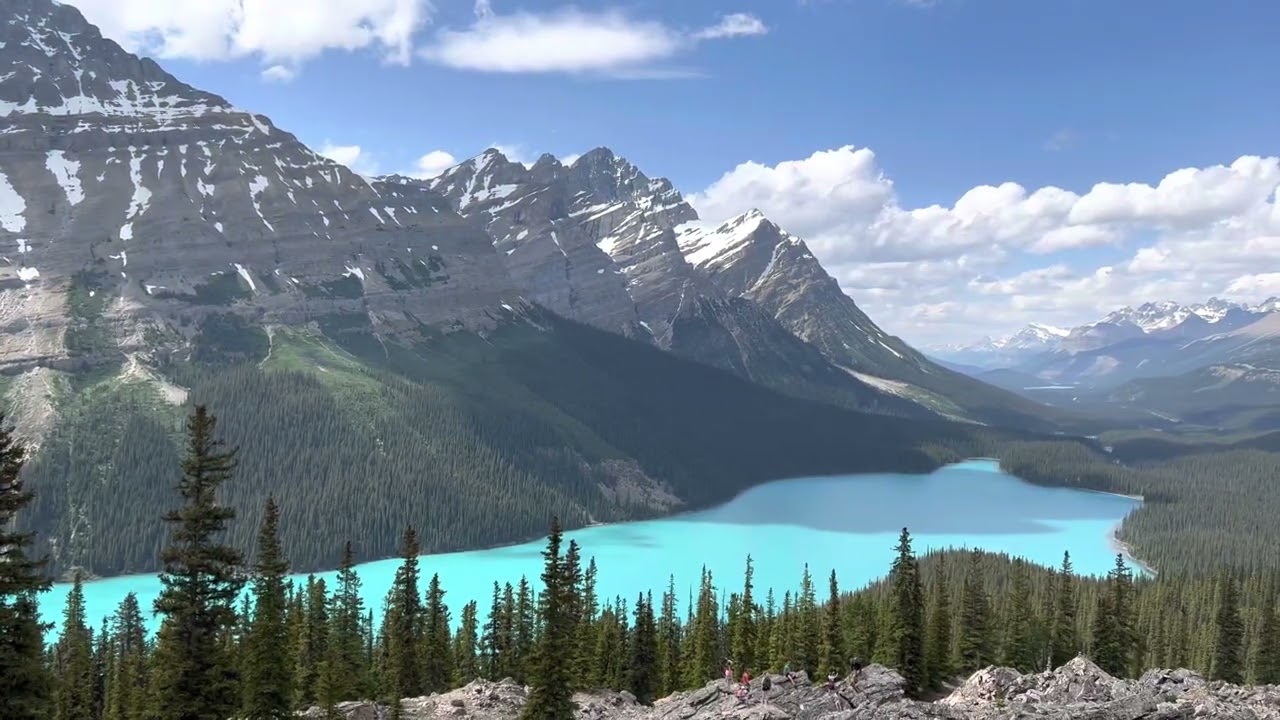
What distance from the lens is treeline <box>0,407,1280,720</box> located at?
96.9ft

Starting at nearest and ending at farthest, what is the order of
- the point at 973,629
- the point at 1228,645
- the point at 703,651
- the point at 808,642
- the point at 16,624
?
the point at 16,624 → the point at 808,642 → the point at 973,629 → the point at 703,651 → the point at 1228,645

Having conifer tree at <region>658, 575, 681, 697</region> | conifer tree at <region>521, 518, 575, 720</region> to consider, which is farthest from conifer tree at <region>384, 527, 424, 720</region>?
conifer tree at <region>658, 575, 681, 697</region>

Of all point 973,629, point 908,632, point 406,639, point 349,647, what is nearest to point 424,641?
point 349,647

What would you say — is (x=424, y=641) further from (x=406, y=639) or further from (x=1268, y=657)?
(x=1268, y=657)

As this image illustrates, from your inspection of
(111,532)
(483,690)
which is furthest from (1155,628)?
(111,532)

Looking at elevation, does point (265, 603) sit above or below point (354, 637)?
above

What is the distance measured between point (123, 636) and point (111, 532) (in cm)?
9427

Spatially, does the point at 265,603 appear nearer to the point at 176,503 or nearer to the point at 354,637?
the point at 354,637

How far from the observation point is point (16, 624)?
2561 cm

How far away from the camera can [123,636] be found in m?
93.0

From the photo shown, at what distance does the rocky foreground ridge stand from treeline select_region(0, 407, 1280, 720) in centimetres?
520

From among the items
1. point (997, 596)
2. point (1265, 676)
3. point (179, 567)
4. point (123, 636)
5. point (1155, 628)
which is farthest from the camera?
point (997, 596)

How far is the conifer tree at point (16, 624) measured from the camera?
82.0 feet

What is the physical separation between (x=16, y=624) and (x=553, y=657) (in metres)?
22.1
